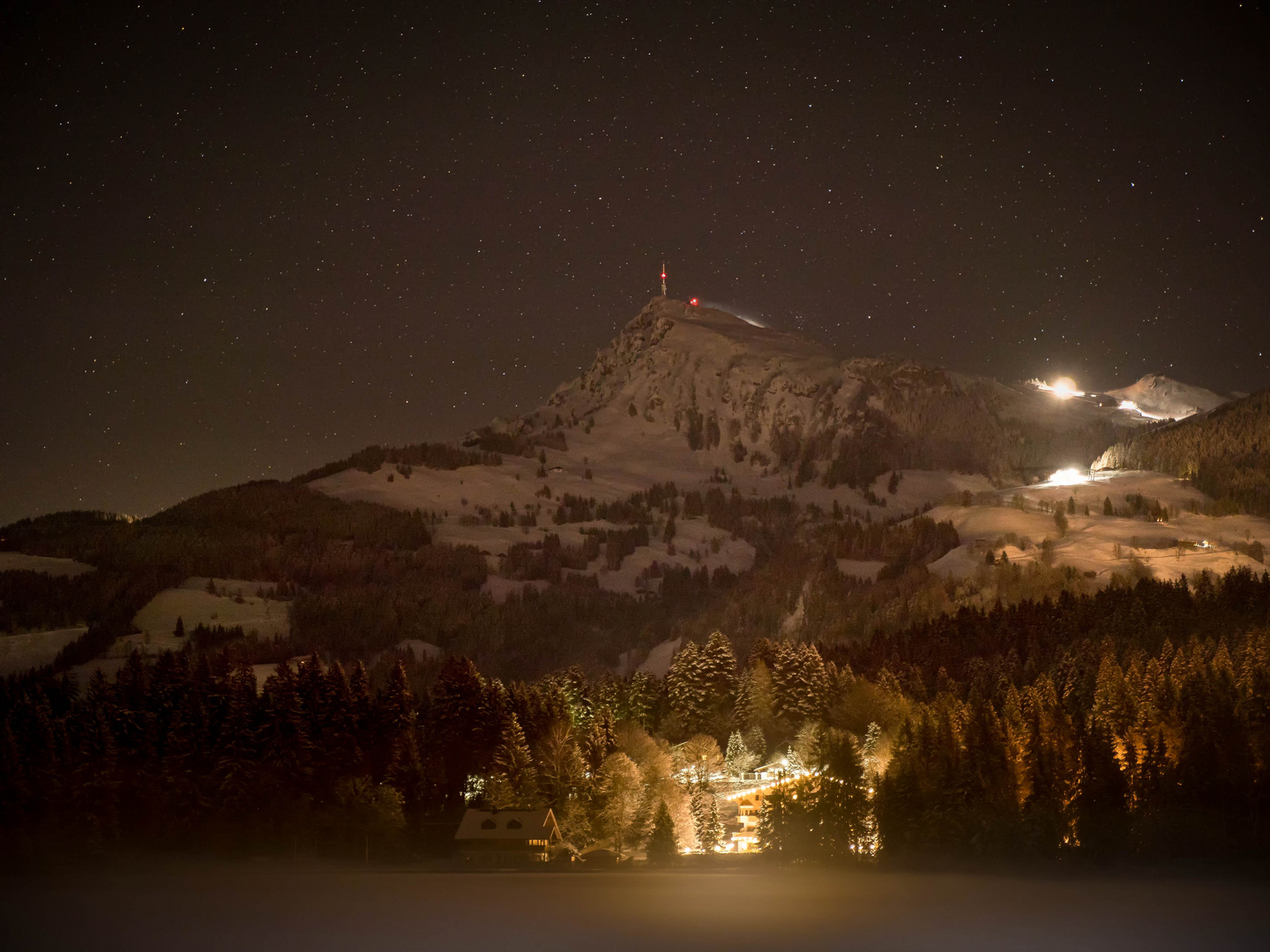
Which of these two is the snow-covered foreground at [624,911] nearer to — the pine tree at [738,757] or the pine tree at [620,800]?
the pine tree at [620,800]

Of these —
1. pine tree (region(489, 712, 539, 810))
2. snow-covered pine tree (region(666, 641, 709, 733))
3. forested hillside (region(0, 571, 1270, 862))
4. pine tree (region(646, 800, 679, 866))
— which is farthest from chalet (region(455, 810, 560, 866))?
snow-covered pine tree (region(666, 641, 709, 733))

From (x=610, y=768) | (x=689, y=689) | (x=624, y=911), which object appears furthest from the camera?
(x=689, y=689)

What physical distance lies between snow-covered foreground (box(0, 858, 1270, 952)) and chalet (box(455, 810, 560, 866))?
656 centimetres

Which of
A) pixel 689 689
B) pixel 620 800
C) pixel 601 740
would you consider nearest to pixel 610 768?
pixel 620 800

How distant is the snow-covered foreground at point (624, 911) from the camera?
92125 millimetres

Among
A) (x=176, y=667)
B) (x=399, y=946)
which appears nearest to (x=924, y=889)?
(x=399, y=946)

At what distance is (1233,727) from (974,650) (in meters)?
62.4

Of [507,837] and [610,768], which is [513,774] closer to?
[507,837]

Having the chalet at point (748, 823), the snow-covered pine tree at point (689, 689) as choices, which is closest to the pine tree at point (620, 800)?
the chalet at point (748, 823)

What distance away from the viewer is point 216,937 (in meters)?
94.1

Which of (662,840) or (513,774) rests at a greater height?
(513,774)

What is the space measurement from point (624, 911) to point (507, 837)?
89.4 feet

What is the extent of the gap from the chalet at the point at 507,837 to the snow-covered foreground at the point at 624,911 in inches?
258

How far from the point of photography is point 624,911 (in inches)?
3905
